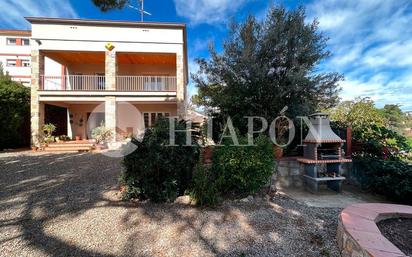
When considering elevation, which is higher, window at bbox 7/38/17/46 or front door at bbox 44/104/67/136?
window at bbox 7/38/17/46

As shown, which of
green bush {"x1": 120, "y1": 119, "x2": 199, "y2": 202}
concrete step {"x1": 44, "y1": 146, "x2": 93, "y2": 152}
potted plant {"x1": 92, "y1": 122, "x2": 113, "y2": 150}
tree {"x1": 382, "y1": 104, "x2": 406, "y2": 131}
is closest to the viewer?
green bush {"x1": 120, "y1": 119, "x2": 199, "y2": 202}

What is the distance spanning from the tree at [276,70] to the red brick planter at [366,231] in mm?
3588

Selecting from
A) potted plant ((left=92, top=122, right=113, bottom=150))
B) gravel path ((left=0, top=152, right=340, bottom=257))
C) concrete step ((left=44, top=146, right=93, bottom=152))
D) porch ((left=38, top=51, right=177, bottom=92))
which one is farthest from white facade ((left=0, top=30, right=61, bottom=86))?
gravel path ((left=0, top=152, right=340, bottom=257))

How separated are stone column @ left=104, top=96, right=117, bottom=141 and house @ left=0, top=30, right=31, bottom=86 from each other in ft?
62.5

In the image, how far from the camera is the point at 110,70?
459 inches

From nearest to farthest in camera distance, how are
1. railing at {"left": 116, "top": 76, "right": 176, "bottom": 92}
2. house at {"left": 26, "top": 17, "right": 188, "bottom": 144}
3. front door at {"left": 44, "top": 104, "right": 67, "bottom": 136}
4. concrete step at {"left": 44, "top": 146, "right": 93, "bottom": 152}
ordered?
concrete step at {"left": 44, "top": 146, "right": 93, "bottom": 152}
house at {"left": 26, "top": 17, "right": 188, "bottom": 144}
front door at {"left": 44, "top": 104, "right": 67, "bottom": 136}
railing at {"left": 116, "top": 76, "right": 176, "bottom": 92}

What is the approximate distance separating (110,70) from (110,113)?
253 centimetres

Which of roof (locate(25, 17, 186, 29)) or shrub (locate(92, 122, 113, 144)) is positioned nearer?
roof (locate(25, 17, 186, 29))

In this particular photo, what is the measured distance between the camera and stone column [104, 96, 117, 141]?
1162 centimetres

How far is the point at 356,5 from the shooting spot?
6.34 meters

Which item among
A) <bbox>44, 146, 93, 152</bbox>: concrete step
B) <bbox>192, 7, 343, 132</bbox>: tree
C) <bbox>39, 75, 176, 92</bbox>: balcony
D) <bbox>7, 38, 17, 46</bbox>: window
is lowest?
<bbox>44, 146, 93, 152</bbox>: concrete step

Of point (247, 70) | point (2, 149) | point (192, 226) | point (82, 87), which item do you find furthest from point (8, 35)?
point (192, 226)

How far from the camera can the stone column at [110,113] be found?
11617 mm

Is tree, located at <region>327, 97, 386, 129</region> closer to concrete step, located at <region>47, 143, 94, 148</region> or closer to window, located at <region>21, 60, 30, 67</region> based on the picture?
concrete step, located at <region>47, 143, 94, 148</region>
